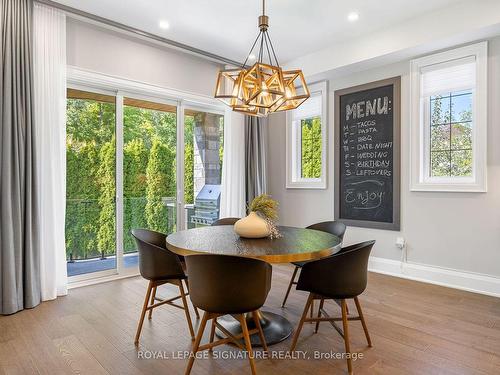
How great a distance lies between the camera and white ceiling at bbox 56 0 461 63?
3449 mm

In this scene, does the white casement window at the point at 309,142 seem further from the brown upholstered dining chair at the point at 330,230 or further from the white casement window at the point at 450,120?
the brown upholstered dining chair at the point at 330,230

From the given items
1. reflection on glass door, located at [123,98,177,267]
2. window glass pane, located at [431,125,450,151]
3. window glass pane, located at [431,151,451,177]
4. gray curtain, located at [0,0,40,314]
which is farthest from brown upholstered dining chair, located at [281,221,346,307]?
gray curtain, located at [0,0,40,314]

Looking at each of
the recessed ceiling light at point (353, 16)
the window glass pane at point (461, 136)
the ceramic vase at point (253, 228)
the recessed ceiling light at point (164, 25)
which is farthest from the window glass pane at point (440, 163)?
the recessed ceiling light at point (164, 25)

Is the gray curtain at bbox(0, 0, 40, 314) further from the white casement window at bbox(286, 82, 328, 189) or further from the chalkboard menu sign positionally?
the chalkboard menu sign

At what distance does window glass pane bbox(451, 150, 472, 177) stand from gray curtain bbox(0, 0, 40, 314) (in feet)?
14.9

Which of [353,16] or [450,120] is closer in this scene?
[353,16]

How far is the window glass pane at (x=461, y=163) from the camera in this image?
12.4 feet

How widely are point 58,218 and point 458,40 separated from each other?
4680 millimetres

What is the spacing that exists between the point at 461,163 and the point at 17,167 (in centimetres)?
466

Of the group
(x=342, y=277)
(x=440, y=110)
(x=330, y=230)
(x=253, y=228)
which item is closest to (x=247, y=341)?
(x=342, y=277)

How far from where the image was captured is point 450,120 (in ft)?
12.8

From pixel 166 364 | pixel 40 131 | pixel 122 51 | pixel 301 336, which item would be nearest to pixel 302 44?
pixel 122 51

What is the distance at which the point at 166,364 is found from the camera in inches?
86.5

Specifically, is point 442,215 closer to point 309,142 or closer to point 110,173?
point 309,142
